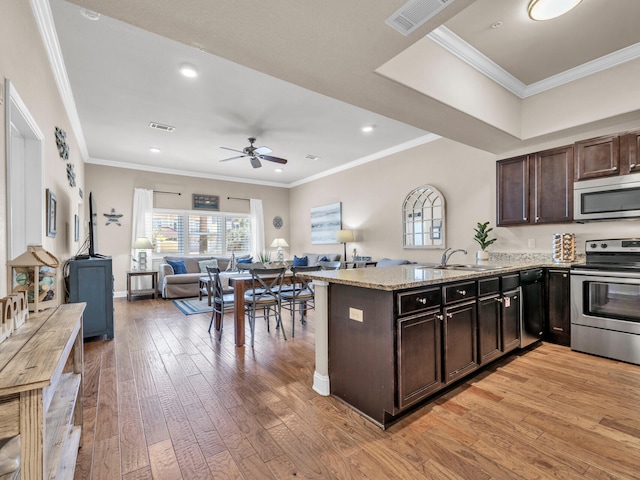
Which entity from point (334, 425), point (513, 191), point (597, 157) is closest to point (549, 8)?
point (597, 157)

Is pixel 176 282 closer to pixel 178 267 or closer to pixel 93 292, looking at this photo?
pixel 178 267

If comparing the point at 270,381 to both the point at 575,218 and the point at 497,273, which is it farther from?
the point at 575,218

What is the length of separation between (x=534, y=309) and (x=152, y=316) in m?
5.23

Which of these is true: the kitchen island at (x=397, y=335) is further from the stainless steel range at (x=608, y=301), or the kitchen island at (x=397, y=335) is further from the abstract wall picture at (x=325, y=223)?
the abstract wall picture at (x=325, y=223)

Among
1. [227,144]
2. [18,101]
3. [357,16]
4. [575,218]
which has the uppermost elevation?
[227,144]

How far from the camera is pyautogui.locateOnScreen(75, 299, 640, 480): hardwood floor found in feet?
5.18

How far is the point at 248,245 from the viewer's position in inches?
333

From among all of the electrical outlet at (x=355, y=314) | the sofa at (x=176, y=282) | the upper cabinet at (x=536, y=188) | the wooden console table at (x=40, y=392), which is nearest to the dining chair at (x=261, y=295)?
the electrical outlet at (x=355, y=314)

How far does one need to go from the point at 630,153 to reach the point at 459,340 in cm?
252

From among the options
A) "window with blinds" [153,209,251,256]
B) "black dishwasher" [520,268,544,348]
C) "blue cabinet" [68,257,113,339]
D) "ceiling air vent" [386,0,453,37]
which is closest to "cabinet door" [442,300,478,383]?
"black dishwasher" [520,268,544,348]

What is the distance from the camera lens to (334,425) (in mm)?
1946

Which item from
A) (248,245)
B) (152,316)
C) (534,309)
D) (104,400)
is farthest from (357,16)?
(248,245)

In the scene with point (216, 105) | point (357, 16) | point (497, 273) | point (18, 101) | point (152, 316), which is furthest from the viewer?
point (152, 316)

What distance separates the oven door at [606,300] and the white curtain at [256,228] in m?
6.80
